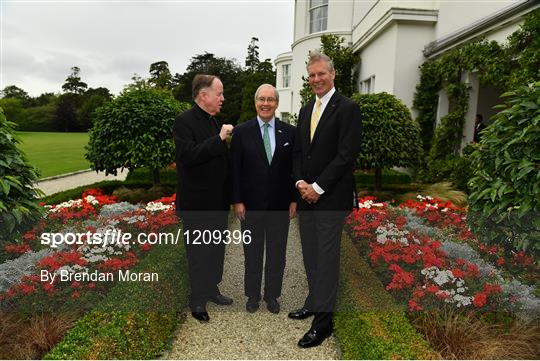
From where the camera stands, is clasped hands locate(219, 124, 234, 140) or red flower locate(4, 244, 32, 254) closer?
clasped hands locate(219, 124, 234, 140)

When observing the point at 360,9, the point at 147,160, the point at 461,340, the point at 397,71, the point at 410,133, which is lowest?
the point at 461,340

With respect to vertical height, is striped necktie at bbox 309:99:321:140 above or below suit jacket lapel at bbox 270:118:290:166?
above

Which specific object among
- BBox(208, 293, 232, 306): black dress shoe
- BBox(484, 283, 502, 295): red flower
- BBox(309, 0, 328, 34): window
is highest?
BBox(309, 0, 328, 34): window

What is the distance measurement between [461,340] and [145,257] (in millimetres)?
2977

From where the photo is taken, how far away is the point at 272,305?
A: 363cm

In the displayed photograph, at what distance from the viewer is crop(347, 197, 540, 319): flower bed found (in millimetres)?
3180

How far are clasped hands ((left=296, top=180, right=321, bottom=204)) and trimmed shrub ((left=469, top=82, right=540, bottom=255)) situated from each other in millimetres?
1626

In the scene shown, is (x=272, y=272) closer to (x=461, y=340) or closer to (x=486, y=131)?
(x=461, y=340)

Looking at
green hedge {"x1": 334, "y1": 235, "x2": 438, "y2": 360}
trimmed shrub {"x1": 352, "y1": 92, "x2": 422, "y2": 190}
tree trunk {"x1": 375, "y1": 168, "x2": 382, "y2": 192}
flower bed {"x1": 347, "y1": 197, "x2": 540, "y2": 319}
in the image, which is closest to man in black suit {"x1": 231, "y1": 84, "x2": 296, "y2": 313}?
green hedge {"x1": 334, "y1": 235, "x2": 438, "y2": 360}

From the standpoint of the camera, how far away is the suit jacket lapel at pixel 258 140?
3398 millimetres

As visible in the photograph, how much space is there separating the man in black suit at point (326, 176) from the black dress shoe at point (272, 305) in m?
0.56

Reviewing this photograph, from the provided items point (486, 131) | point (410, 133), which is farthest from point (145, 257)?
point (410, 133)

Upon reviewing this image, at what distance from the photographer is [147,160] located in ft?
25.1

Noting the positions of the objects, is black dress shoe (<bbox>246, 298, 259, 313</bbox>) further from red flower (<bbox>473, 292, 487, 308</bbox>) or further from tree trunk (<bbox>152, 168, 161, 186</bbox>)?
tree trunk (<bbox>152, 168, 161, 186</bbox>)
